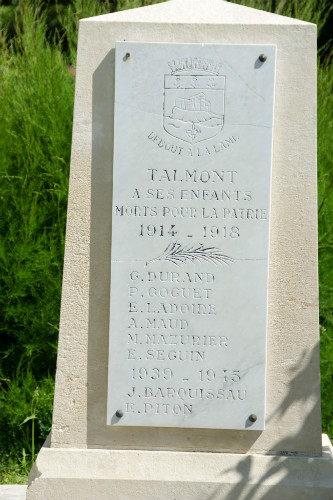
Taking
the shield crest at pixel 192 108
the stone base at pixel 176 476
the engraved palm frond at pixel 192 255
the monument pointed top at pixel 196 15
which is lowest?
the stone base at pixel 176 476

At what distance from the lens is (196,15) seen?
147 inches

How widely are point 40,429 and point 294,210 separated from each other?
114 inches

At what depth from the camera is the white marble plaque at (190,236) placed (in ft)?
12.1

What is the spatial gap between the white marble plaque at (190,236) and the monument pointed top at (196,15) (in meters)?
0.15

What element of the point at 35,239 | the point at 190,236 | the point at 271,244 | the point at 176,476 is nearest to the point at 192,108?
the point at 190,236

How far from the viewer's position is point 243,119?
3.68 meters

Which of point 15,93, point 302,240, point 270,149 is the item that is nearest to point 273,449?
point 302,240

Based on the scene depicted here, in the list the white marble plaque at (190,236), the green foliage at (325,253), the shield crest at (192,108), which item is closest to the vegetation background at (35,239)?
the green foliage at (325,253)

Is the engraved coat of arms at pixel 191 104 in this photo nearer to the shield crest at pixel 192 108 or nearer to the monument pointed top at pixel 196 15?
the shield crest at pixel 192 108

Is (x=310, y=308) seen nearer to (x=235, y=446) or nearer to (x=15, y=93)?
(x=235, y=446)

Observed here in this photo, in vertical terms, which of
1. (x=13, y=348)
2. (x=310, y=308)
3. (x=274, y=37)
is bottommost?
(x=13, y=348)

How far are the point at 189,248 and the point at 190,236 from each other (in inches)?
2.3

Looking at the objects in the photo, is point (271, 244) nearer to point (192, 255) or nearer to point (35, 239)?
point (192, 255)

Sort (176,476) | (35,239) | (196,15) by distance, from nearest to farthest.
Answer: (176,476) → (196,15) → (35,239)
